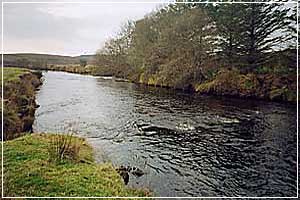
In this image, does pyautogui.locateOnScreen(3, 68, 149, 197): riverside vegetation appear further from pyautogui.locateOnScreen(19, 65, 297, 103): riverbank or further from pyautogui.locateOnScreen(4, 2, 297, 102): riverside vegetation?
pyautogui.locateOnScreen(4, 2, 297, 102): riverside vegetation

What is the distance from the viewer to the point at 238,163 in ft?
45.4

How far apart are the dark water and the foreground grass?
127cm

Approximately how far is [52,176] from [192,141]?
30.2ft

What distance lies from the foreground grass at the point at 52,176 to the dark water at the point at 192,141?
1272 mm

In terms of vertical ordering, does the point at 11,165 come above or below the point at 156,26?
below

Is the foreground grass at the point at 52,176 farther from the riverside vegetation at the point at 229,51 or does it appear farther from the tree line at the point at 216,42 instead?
the tree line at the point at 216,42

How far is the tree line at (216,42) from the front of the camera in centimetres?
3834

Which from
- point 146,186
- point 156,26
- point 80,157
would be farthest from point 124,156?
point 156,26

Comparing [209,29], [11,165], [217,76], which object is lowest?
[11,165]

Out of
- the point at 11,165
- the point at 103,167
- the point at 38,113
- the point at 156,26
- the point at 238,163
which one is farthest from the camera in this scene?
the point at 156,26

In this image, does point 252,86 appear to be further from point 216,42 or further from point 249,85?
point 216,42

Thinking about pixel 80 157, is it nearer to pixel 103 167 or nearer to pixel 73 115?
pixel 103 167

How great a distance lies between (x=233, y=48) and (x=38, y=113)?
26.4m

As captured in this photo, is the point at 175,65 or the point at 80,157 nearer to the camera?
the point at 80,157
